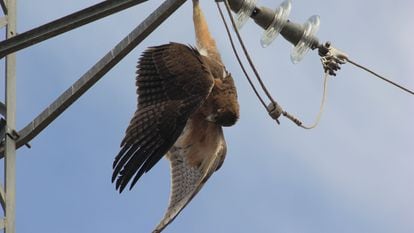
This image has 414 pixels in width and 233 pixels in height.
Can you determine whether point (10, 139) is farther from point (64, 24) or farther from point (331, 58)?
point (331, 58)

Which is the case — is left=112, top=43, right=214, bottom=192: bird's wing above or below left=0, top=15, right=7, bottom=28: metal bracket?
below

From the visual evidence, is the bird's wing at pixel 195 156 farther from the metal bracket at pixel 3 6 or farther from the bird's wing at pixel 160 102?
the metal bracket at pixel 3 6

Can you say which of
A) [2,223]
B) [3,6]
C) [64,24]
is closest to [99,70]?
[64,24]

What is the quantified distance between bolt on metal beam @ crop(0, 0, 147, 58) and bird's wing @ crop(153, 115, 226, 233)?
76.1 inches

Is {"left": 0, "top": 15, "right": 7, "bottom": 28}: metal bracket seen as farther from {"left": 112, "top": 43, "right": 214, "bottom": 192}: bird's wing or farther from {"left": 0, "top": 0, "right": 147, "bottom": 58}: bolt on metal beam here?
{"left": 0, "top": 0, "right": 147, "bottom": 58}: bolt on metal beam

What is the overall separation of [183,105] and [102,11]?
1771 mm

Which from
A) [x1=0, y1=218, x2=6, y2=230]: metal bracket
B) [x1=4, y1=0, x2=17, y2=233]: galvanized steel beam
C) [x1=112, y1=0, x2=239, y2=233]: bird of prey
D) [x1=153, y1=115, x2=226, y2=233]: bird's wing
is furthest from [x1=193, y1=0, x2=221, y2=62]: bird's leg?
[x1=0, y1=218, x2=6, y2=230]: metal bracket

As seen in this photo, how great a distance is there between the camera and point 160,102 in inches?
279

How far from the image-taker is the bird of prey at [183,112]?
6.75 m

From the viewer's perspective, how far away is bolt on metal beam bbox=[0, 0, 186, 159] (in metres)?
5.83

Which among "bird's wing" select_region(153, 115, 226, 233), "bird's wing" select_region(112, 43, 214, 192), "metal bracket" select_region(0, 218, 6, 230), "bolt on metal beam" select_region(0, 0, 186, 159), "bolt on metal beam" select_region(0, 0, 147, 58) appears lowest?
"bird's wing" select_region(153, 115, 226, 233)

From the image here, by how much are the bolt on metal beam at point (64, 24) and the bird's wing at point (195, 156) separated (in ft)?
6.34

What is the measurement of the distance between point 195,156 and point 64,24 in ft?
7.52

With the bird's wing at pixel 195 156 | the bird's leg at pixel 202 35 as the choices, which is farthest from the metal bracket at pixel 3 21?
the bird's wing at pixel 195 156
